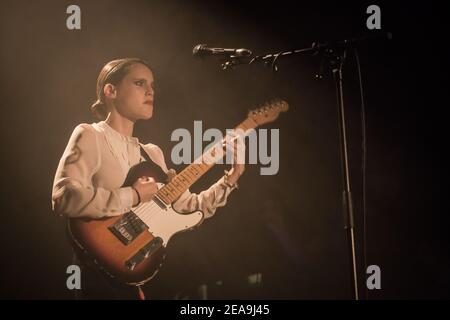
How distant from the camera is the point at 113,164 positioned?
2705mm

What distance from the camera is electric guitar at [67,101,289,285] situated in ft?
8.61

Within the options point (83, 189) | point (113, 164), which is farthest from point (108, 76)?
point (83, 189)

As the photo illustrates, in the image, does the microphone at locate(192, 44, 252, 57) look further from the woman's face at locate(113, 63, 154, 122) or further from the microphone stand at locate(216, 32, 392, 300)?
the woman's face at locate(113, 63, 154, 122)

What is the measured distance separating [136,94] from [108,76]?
0.18 m

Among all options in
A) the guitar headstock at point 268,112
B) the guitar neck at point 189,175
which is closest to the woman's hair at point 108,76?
the guitar neck at point 189,175

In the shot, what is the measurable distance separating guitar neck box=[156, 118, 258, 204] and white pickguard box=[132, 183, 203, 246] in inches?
1.7

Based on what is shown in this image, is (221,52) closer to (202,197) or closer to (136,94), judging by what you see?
(136,94)

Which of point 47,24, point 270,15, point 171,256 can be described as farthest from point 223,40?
point 171,256

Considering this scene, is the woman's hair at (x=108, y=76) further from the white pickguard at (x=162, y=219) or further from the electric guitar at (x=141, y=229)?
the white pickguard at (x=162, y=219)

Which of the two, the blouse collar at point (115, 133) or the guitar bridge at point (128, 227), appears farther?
the blouse collar at point (115, 133)

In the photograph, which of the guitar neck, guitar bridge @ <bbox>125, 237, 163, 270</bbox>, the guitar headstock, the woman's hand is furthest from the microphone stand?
guitar bridge @ <bbox>125, 237, 163, 270</bbox>

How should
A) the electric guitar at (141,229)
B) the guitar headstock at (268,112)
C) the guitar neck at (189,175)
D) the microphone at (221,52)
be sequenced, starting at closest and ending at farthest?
the microphone at (221,52) < the electric guitar at (141,229) < the guitar neck at (189,175) < the guitar headstock at (268,112)

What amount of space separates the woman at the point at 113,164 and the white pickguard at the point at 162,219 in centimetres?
3

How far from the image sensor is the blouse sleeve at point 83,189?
2643 millimetres
